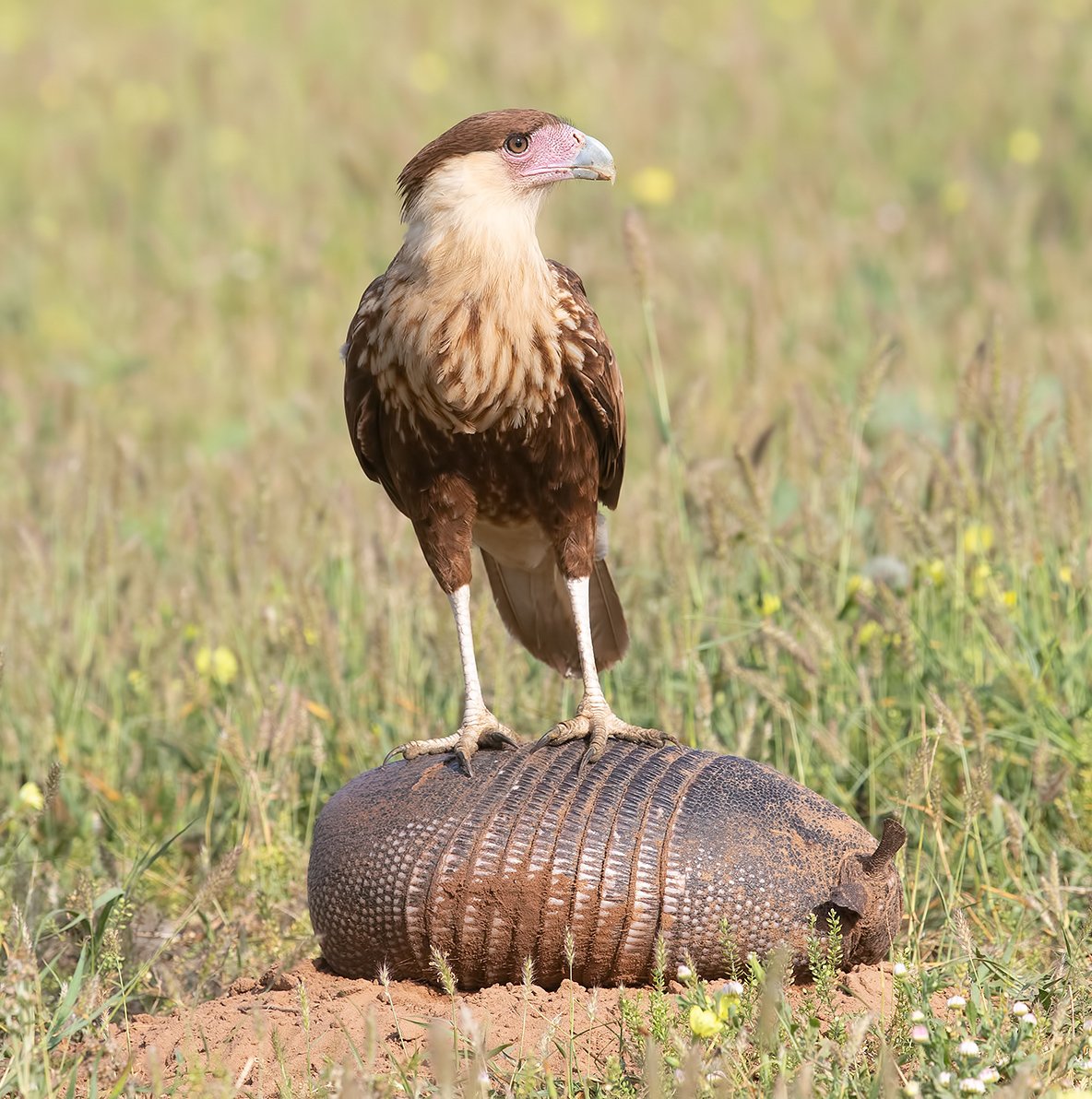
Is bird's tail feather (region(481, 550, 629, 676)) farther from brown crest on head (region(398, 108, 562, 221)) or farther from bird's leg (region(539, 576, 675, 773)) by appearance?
brown crest on head (region(398, 108, 562, 221))

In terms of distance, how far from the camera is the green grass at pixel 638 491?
4.27 meters

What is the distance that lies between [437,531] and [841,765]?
4.78ft

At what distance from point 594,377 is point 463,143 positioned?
672mm

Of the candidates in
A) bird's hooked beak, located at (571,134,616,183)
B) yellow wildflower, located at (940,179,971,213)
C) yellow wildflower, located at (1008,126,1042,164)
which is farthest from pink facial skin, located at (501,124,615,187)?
yellow wildflower, located at (1008,126,1042,164)

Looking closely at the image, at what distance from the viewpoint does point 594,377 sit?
13.3ft

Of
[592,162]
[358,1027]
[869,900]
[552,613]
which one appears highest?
[592,162]

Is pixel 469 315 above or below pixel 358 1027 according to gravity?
above

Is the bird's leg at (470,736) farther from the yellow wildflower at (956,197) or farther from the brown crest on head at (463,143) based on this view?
the yellow wildflower at (956,197)

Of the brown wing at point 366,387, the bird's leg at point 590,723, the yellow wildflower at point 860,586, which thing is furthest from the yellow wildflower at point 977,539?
the brown wing at point 366,387

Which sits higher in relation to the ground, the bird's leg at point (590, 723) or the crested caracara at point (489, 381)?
the crested caracara at point (489, 381)

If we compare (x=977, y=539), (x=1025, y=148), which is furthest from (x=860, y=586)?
(x=1025, y=148)

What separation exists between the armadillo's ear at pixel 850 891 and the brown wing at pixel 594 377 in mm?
1314

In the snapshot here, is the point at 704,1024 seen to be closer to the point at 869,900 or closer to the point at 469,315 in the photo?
the point at 869,900

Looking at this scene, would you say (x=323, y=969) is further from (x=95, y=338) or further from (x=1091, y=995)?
(x=95, y=338)
